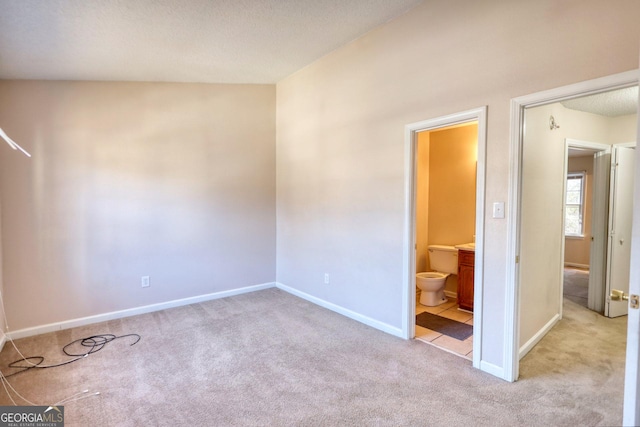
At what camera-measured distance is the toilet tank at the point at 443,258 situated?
4.30 meters

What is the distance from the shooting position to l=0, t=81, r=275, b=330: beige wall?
10.6ft

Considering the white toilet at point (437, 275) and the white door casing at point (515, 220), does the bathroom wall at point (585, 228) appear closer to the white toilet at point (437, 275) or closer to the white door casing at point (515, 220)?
the white toilet at point (437, 275)

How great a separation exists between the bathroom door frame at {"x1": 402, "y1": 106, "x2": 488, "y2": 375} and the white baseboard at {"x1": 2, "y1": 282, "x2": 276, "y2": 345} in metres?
2.44

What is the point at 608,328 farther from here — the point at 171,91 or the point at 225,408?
the point at 171,91

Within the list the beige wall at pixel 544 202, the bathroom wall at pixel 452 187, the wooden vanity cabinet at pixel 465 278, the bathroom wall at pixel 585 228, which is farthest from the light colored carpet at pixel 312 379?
the bathroom wall at pixel 585 228

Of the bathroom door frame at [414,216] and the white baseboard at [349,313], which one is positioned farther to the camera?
the white baseboard at [349,313]

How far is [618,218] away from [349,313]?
3.25 m

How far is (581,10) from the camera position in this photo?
6.45ft

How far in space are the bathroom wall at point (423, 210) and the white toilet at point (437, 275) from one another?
0.14 meters

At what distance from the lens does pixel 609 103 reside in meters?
3.22

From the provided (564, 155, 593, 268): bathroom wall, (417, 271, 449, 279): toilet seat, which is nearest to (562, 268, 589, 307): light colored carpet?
(564, 155, 593, 268): bathroom wall

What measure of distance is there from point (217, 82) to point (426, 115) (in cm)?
278

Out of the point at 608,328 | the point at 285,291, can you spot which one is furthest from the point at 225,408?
the point at 608,328

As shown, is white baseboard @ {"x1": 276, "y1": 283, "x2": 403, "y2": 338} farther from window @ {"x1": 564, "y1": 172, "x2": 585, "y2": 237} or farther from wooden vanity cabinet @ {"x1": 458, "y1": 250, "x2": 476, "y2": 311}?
window @ {"x1": 564, "y1": 172, "x2": 585, "y2": 237}
